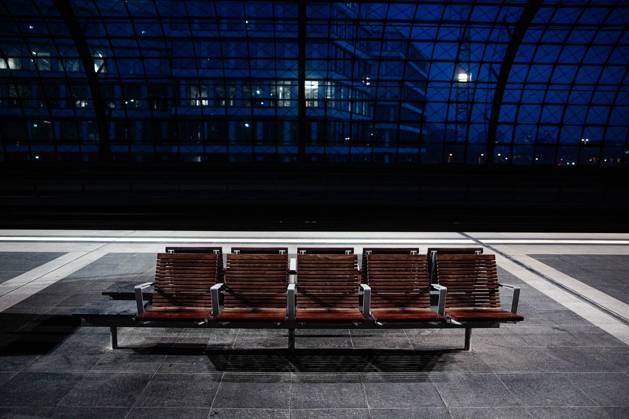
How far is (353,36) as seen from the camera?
69.9 feet

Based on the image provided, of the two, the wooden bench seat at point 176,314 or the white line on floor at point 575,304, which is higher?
the wooden bench seat at point 176,314

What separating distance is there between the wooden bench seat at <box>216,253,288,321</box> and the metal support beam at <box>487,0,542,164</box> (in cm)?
2017

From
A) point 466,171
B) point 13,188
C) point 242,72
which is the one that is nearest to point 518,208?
point 466,171

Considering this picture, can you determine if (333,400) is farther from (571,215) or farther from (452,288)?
(571,215)

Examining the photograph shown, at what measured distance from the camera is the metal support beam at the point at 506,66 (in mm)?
18516

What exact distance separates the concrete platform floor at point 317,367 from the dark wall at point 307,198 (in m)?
6.97

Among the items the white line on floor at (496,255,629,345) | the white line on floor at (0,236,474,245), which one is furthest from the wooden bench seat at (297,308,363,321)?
the white line on floor at (0,236,474,245)

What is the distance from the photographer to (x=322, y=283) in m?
4.50

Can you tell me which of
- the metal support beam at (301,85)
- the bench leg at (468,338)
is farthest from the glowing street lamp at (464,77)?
the bench leg at (468,338)

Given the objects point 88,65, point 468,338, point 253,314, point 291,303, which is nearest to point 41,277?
point 253,314

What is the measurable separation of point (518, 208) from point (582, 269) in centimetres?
841

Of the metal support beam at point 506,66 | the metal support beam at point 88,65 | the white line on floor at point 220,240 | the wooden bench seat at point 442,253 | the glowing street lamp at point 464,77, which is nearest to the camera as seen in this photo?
the wooden bench seat at point 442,253

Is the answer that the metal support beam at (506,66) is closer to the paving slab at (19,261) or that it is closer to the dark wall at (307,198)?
the dark wall at (307,198)

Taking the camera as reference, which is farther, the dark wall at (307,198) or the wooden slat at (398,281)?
the dark wall at (307,198)
